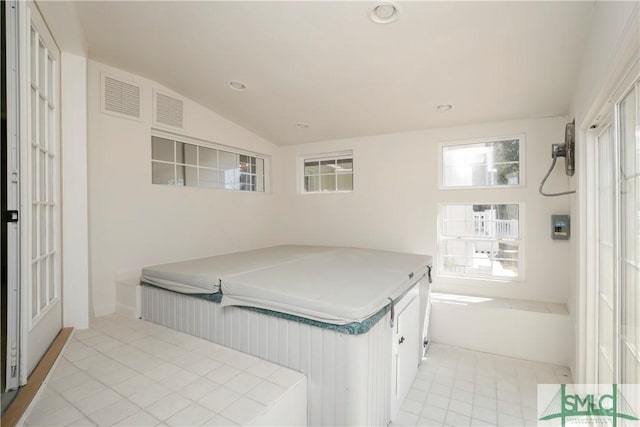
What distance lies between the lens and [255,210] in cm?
421

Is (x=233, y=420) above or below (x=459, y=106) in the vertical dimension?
below

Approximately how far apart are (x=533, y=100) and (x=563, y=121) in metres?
0.54

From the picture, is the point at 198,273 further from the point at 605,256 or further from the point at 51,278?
the point at 605,256

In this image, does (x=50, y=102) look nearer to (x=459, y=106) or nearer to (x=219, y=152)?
(x=219, y=152)

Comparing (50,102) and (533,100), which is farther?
(533,100)

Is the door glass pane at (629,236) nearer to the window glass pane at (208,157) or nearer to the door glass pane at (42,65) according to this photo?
the door glass pane at (42,65)

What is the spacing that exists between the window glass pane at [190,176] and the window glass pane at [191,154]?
0.07 m

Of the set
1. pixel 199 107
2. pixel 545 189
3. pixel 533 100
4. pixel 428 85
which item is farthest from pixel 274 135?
pixel 545 189

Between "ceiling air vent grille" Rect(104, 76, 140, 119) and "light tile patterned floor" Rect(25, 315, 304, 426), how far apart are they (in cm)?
191

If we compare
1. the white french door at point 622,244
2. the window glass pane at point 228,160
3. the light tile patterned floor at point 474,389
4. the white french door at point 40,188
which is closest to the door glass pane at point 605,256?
the white french door at point 622,244

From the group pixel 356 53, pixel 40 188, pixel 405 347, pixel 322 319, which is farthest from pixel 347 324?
pixel 40 188

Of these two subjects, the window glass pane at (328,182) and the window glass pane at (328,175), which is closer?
the window glass pane at (328,175)

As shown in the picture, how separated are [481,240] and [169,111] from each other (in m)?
3.66

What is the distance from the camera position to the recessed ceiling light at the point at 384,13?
1.78m
